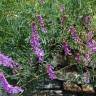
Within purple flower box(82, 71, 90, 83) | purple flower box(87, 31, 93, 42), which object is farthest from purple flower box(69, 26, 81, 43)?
purple flower box(82, 71, 90, 83)

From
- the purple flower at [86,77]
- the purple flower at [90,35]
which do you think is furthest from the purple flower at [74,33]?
the purple flower at [86,77]

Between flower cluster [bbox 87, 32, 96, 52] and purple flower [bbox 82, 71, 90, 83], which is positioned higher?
flower cluster [bbox 87, 32, 96, 52]

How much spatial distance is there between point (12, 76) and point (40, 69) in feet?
1.00

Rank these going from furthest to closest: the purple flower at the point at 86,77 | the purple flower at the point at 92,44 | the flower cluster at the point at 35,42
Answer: the purple flower at the point at 86,77 < the purple flower at the point at 92,44 < the flower cluster at the point at 35,42

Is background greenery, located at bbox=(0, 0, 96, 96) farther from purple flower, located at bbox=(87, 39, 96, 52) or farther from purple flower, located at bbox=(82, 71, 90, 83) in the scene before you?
purple flower, located at bbox=(82, 71, 90, 83)

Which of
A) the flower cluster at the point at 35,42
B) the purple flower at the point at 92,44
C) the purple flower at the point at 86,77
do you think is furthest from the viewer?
the purple flower at the point at 86,77

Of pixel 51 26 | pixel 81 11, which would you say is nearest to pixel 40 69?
pixel 51 26

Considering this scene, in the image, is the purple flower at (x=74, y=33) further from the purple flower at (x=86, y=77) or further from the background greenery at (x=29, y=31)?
the purple flower at (x=86, y=77)

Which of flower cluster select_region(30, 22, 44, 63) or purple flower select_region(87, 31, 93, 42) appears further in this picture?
purple flower select_region(87, 31, 93, 42)

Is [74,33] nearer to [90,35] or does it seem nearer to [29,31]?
[90,35]

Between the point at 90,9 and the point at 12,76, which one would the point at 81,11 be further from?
the point at 12,76

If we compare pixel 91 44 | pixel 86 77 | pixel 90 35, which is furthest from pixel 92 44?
pixel 86 77

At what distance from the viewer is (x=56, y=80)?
152 inches

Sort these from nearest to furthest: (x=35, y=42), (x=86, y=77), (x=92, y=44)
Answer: (x=35, y=42) < (x=92, y=44) < (x=86, y=77)
